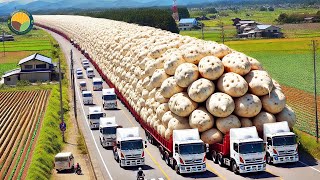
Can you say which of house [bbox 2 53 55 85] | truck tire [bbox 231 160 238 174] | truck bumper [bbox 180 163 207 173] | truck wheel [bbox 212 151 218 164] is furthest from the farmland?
truck tire [bbox 231 160 238 174]

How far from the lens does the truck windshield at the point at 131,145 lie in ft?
108

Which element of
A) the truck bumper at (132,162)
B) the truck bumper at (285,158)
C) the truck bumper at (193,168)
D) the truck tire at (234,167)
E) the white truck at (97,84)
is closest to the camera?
the truck tire at (234,167)

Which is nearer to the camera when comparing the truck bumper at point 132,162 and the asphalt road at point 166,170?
the asphalt road at point 166,170

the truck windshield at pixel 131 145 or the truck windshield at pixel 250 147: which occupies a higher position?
the truck windshield at pixel 250 147

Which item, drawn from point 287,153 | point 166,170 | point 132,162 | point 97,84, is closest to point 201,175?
point 166,170

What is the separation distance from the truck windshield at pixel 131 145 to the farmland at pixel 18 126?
5690 millimetres

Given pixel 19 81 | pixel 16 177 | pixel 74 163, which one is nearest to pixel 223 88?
pixel 74 163

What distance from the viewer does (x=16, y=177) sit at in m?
32.1

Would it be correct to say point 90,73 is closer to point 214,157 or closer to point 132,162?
point 132,162

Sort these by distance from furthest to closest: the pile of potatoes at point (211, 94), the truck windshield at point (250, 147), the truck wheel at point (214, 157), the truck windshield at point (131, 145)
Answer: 1. the pile of potatoes at point (211, 94)
2. the truck wheel at point (214, 157)
3. the truck windshield at point (131, 145)
4. the truck windshield at point (250, 147)

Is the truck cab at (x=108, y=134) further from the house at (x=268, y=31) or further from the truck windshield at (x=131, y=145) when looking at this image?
the house at (x=268, y=31)

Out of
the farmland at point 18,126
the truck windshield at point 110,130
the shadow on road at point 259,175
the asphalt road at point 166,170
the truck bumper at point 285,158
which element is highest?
the truck windshield at point 110,130

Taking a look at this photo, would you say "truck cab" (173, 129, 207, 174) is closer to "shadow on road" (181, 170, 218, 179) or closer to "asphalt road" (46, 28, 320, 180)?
"shadow on road" (181, 170, 218, 179)

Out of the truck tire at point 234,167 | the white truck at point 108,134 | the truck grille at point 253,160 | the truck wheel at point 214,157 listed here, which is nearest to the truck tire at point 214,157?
the truck wheel at point 214,157
